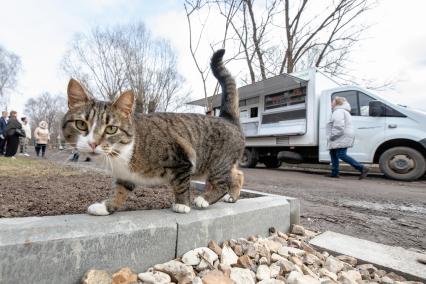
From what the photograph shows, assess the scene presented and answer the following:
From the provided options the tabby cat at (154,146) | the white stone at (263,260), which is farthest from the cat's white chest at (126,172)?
the white stone at (263,260)

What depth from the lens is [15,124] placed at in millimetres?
9094

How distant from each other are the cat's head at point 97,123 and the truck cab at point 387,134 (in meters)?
7.10

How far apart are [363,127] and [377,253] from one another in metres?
6.24

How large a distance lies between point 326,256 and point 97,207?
1.57 m

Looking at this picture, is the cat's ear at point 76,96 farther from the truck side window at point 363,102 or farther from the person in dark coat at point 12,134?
the person in dark coat at point 12,134

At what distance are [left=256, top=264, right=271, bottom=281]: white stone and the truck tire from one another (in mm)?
6832

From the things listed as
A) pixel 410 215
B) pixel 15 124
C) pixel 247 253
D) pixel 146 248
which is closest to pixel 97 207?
pixel 146 248

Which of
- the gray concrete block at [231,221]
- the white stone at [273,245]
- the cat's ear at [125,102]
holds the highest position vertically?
the cat's ear at [125,102]

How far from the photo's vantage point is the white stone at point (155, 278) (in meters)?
1.32

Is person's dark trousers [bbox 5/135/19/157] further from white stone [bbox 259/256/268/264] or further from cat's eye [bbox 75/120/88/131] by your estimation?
white stone [bbox 259/256/268/264]

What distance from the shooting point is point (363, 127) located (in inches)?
289

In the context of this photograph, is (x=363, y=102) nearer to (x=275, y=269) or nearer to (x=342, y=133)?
(x=342, y=133)

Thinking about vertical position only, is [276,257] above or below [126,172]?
below

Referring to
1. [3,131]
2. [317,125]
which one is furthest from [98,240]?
[3,131]
